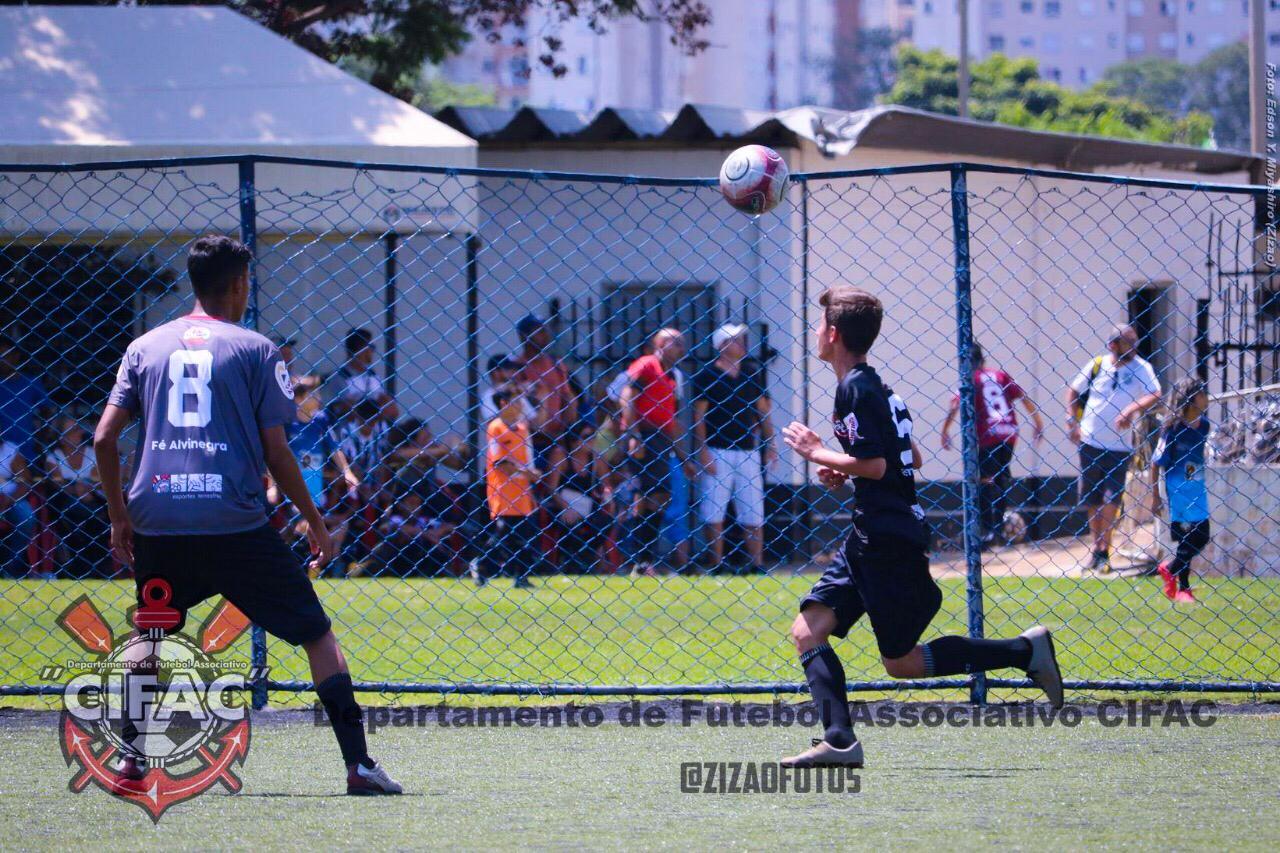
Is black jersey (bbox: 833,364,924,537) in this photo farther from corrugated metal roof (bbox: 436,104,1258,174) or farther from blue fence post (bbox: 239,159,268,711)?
corrugated metal roof (bbox: 436,104,1258,174)

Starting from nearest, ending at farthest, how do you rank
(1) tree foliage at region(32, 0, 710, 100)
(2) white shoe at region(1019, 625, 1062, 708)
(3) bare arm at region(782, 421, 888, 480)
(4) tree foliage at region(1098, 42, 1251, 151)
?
(3) bare arm at region(782, 421, 888, 480), (2) white shoe at region(1019, 625, 1062, 708), (1) tree foliage at region(32, 0, 710, 100), (4) tree foliage at region(1098, 42, 1251, 151)

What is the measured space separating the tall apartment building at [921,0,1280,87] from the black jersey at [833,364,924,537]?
380ft

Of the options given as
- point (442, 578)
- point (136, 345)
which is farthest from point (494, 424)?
point (136, 345)

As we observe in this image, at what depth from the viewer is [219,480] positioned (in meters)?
4.56

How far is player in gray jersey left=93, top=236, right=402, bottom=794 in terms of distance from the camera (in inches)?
180

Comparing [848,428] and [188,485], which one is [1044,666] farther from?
[188,485]

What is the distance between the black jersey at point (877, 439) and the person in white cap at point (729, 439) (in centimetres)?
509

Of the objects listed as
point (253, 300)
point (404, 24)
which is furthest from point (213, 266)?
point (404, 24)

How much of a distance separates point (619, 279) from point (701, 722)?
7.78m

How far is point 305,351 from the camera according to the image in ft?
44.3

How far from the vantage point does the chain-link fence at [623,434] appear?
713 cm

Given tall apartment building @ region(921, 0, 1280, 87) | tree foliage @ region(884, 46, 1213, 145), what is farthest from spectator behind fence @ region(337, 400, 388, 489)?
tall apartment building @ region(921, 0, 1280, 87)

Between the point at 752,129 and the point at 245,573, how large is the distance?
8919mm

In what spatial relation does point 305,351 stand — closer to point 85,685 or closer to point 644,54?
point 85,685
